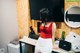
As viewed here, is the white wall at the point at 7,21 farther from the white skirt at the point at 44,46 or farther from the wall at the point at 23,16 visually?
the white skirt at the point at 44,46

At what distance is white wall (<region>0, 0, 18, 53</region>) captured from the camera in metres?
2.70

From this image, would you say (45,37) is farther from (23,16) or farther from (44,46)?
(23,16)

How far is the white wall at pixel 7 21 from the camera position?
2695 mm

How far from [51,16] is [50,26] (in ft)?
1.09

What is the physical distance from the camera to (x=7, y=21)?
9.12 ft

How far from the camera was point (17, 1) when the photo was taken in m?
2.87

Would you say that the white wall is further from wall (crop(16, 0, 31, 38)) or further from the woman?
the woman

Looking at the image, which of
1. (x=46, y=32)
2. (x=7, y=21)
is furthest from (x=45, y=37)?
(x=7, y=21)

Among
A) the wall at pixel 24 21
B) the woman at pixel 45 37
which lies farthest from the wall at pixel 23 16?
the woman at pixel 45 37

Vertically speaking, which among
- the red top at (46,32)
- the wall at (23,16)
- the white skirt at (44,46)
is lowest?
the white skirt at (44,46)

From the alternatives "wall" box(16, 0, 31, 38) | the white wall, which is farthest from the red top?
the white wall

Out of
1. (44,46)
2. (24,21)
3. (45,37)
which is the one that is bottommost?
(44,46)

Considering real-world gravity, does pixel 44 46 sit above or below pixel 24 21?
below

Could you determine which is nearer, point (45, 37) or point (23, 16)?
point (45, 37)
